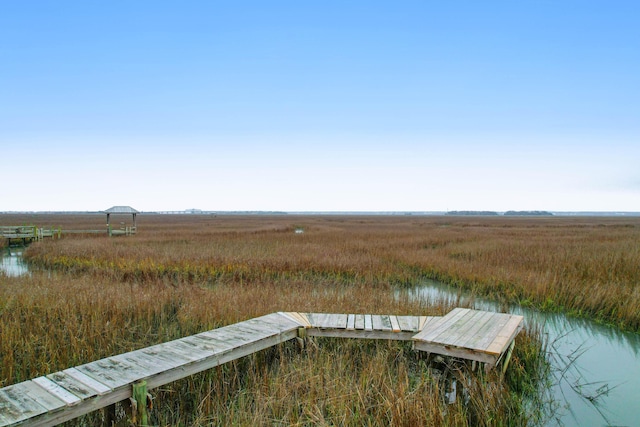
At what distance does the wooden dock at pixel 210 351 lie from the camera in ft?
10.00

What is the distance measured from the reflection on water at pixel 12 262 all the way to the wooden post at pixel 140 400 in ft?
37.5

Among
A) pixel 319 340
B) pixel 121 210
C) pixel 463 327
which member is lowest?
pixel 319 340

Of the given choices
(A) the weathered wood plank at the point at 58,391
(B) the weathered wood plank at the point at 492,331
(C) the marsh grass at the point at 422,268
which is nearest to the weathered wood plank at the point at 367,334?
(B) the weathered wood plank at the point at 492,331

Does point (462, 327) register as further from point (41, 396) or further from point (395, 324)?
point (41, 396)

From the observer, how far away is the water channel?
4645mm

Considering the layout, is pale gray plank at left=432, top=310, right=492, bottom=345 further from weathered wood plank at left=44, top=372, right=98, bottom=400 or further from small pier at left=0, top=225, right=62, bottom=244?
small pier at left=0, top=225, right=62, bottom=244

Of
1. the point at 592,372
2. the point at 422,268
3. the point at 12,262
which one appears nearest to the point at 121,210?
the point at 12,262

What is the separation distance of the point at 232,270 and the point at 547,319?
902 cm

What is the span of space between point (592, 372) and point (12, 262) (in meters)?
20.9

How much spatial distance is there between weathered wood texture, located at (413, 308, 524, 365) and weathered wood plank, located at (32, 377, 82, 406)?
139 inches

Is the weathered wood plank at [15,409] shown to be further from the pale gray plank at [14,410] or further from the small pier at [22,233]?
the small pier at [22,233]

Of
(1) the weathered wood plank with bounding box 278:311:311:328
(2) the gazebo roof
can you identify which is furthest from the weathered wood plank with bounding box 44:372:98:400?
(2) the gazebo roof

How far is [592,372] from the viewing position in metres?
5.82

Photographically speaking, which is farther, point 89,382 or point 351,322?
point 351,322
